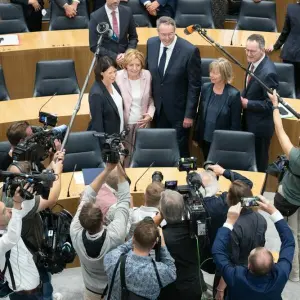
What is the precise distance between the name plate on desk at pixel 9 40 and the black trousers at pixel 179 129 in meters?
2.14

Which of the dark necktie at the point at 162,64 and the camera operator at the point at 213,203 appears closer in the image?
the camera operator at the point at 213,203

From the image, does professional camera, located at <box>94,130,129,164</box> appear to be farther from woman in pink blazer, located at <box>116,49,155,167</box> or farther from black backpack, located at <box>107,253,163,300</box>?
woman in pink blazer, located at <box>116,49,155,167</box>

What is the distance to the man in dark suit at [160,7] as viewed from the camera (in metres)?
7.33

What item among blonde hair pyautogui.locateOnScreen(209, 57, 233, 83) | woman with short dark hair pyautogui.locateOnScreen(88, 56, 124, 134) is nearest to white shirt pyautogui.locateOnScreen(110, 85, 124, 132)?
woman with short dark hair pyautogui.locateOnScreen(88, 56, 124, 134)

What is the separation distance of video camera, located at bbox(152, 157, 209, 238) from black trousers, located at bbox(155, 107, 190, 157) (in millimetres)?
1786

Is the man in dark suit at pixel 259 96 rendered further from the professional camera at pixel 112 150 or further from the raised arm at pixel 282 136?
the professional camera at pixel 112 150

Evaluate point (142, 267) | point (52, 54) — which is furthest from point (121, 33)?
point (142, 267)

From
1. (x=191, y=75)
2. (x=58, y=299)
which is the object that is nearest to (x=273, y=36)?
(x=191, y=75)

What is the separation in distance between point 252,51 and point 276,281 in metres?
2.55

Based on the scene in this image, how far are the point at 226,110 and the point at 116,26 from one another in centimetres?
161

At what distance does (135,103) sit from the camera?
5.49 m

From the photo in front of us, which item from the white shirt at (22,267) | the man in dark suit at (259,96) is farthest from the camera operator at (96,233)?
the man in dark suit at (259,96)

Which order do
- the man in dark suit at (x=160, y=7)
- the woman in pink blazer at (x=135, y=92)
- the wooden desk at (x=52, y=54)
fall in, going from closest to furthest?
the woman in pink blazer at (x=135, y=92)
the wooden desk at (x=52, y=54)
the man in dark suit at (x=160, y=7)

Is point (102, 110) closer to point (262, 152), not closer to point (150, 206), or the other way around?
point (262, 152)
